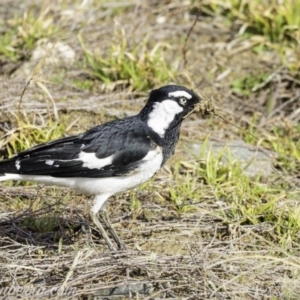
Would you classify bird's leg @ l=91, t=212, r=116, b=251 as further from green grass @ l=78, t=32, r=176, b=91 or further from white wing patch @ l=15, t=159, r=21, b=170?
green grass @ l=78, t=32, r=176, b=91

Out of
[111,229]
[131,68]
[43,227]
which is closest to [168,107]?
[111,229]

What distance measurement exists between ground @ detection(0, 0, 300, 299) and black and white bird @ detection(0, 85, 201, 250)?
395mm

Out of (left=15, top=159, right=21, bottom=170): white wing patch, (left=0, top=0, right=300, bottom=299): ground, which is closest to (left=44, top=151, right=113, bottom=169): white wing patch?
(left=15, top=159, right=21, bottom=170): white wing patch

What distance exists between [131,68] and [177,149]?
0.98 meters

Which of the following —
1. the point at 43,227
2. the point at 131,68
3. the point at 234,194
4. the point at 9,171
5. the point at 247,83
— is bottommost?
the point at 247,83

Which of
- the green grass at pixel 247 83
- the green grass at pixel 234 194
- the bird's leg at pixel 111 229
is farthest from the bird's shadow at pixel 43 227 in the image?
the green grass at pixel 247 83

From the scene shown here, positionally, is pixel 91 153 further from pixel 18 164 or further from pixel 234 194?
pixel 234 194

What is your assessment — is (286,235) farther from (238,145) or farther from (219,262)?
(238,145)

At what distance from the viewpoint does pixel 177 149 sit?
6.29 metres

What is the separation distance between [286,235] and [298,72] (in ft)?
8.41

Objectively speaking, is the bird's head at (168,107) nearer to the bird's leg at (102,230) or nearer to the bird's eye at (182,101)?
the bird's eye at (182,101)

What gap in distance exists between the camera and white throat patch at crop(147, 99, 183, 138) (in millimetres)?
4861

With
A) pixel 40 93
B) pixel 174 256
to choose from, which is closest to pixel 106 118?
pixel 40 93

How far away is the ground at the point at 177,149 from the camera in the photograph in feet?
14.4
